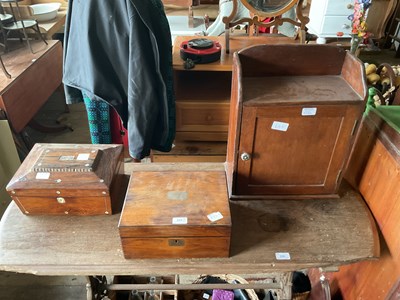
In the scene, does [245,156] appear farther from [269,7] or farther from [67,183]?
[269,7]

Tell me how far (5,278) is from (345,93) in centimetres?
175

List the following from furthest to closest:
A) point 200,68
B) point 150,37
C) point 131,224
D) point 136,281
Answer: point 200,68 → point 136,281 → point 150,37 → point 131,224

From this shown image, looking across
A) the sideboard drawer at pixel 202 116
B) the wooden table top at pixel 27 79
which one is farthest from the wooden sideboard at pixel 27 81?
the sideboard drawer at pixel 202 116

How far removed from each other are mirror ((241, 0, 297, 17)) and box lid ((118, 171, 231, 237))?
38.6 inches

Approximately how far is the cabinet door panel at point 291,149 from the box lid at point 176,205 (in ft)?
0.38

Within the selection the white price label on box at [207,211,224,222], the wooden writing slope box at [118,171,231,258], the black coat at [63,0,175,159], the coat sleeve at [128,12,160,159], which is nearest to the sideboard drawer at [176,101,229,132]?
the black coat at [63,0,175,159]

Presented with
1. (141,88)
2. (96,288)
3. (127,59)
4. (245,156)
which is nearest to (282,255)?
(245,156)

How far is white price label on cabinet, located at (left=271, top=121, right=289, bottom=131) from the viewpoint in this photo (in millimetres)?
860

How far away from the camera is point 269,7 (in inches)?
62.5

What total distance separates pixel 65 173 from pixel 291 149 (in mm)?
617

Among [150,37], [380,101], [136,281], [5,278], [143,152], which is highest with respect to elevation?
[150,37]

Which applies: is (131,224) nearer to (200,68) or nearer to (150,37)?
(150,37)

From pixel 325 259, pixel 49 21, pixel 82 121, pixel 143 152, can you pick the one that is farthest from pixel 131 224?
pixel 49 21

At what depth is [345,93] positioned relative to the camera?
869 mm
